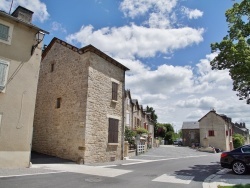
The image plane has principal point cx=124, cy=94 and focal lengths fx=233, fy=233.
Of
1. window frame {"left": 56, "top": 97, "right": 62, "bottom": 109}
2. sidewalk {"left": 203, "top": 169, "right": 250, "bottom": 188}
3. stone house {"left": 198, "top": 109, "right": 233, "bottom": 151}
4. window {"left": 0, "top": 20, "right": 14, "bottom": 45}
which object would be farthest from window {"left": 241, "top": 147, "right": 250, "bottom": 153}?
stone house {"left": 198, "top": 109, "right": 233, "bottom": 151}

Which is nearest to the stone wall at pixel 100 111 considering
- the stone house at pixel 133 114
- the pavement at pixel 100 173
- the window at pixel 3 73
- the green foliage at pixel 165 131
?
the pavement at pixel 100 173

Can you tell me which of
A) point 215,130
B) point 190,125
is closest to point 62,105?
point 215,130

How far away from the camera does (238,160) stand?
432 inches

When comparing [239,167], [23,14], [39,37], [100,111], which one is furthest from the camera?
[100,111]

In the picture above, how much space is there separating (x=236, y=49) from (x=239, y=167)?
6197 mm

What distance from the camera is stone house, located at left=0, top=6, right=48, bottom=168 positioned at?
417 inches

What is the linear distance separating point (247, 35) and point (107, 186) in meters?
12.3

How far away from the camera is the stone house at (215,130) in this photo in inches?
1854

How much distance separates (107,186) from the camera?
7633 millimetres

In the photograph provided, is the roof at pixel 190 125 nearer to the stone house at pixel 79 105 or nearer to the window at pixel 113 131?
the stone house at pixel 79 105

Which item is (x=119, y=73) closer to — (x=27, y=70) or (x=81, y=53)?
(x=81, y=53)

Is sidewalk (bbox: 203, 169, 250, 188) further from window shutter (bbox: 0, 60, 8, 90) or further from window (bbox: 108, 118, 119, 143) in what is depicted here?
window shutter (bbox: 0, 60, 8, 90)

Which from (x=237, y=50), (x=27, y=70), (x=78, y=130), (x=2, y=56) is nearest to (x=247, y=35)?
(x=237, y=50)

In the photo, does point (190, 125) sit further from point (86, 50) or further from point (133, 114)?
point (86, 50)
